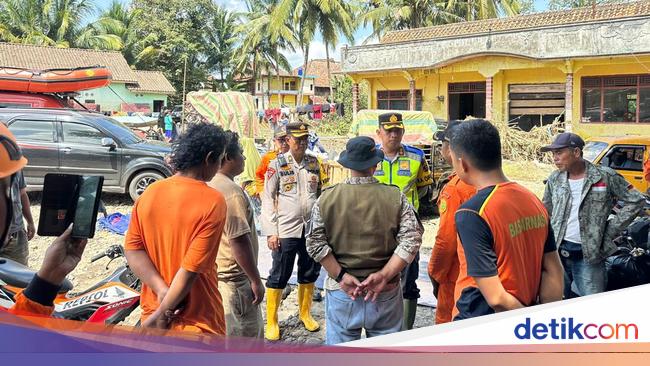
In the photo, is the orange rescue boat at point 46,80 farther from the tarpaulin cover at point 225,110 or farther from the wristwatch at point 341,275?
the wristwatch at point 341,275

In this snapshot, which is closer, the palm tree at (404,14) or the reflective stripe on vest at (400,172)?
the reflective stripe on vest at (400,172)

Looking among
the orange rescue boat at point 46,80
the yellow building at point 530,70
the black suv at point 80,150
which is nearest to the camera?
the black suv at point 80,150

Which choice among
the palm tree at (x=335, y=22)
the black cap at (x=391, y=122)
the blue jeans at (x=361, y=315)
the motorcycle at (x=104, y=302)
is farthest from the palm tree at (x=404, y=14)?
the blue jeans at (x=361, y=315)

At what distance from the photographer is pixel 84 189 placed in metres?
1.80

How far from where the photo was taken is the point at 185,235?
2.38 metres

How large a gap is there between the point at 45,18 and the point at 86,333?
3426cm

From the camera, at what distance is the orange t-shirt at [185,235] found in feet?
7.75

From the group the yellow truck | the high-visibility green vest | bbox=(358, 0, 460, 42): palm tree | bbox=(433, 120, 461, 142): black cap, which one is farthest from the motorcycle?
bbox=(358, 0, 460, 42): palm tree

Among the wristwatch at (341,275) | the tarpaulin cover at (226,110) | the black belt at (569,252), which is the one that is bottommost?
the black belt at (569,252)

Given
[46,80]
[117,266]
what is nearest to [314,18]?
[46,80]

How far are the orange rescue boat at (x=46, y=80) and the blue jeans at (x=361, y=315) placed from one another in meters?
9.71

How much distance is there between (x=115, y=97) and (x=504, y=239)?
2951cm

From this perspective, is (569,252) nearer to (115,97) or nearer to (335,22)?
(115,97)

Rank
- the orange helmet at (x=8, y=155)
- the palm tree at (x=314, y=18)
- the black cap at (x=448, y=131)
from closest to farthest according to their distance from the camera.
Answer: the orange helmet at (x=8, y=155), the black cap at (x=448, y=131), the palm tree at (x=314, y=18)
